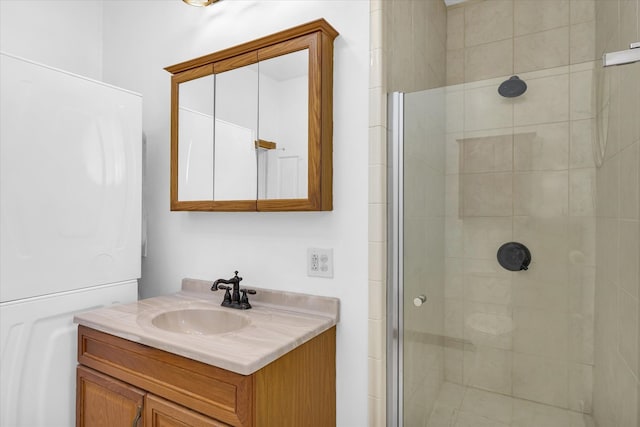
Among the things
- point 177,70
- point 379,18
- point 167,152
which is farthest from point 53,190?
point 379,18

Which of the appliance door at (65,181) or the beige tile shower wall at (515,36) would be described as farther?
the beige tile shower wall at (515,36)

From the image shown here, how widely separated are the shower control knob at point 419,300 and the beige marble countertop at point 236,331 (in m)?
0.31

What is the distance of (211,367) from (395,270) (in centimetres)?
74

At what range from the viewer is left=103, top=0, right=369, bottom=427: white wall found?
4.80 ft

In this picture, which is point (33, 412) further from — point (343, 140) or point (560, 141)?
point (560, 141)

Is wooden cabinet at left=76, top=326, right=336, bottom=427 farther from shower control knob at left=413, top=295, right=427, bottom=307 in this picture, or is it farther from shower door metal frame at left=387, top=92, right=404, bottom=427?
shower control knob at left=413, top=295, right=427, bottom=307

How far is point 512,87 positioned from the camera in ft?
4.24

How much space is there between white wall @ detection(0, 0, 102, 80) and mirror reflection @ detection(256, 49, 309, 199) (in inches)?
55.9

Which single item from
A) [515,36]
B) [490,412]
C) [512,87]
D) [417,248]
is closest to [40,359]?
[417,248]

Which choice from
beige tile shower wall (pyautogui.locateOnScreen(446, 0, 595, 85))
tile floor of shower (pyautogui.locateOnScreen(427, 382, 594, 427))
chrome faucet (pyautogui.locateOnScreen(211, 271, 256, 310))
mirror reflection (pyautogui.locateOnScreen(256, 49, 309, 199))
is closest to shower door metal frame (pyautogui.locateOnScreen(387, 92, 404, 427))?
tile floor of shower (pyautogui.locateOnScreen(427, 382, 594, 427))

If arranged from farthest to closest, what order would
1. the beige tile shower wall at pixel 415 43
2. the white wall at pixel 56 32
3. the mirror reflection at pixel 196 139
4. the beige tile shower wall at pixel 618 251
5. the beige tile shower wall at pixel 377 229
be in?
the white wall at pixel 56 32
the mirror reflection at pixel 196 139
the beige tile shower wall at pixel 415 43
the beige tile shower wall at pixel 377 229
the beige tile shower wall at pixel 618 251

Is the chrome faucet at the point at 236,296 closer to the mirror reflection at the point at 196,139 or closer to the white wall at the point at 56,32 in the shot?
the mirror reflection at the point at 196,139

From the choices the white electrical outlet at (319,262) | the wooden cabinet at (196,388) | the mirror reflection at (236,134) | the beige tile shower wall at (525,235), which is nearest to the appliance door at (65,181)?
the wooden cabinet at (196,388)

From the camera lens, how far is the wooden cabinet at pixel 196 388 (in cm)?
111
